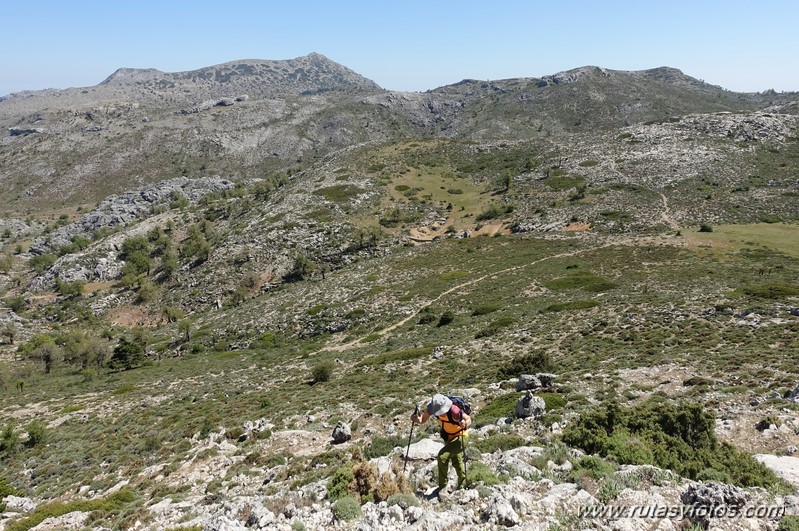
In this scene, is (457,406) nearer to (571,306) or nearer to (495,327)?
(495,327)

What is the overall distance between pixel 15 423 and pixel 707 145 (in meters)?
122

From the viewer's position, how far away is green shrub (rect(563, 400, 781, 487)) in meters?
10.0

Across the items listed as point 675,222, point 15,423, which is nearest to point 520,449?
point 15,423

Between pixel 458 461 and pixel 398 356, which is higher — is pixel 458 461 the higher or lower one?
the higher one

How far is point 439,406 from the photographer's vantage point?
9.84m

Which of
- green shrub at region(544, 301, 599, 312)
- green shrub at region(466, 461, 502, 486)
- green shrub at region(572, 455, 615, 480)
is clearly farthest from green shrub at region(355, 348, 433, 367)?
green shrub at region(572, 455, 615, 480)

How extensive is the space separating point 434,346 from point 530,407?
53.7 ft

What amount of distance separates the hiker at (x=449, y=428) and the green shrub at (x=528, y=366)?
1363cm

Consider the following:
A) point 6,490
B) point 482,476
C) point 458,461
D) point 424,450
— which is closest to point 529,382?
point 424,450

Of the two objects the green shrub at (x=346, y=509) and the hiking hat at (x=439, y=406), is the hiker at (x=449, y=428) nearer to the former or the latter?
the hiking hat at (x=439, y=406)

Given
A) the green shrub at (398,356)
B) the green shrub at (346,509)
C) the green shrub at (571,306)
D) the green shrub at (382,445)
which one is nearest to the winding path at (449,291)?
the green shrub at (398,356)

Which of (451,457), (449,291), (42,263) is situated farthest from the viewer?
(42,263)

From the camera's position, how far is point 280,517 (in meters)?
9.92

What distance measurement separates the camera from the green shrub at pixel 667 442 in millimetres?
10031
